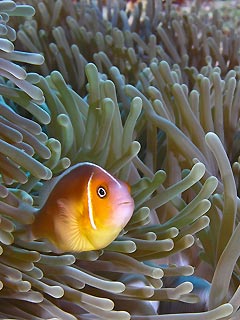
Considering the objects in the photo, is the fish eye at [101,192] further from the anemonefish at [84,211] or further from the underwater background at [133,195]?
the underwater background at [133,195]

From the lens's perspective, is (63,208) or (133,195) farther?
(133,195)

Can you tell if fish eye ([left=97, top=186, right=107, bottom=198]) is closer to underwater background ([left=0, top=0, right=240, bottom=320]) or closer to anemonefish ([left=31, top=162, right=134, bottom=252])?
anemonefish ([left=31, top=162, right=134, bottom=252])

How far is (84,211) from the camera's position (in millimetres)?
704

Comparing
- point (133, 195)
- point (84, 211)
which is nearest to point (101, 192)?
point (84, 211)

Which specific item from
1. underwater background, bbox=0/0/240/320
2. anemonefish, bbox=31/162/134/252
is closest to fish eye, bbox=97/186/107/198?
anemonefish, bbox=31/162/134/252

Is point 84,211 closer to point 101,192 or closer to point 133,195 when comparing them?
point 101,192

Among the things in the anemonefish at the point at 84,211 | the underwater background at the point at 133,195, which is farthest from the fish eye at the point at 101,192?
the underwater background at the point at 133,195

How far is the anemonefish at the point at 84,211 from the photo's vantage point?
0.68 meters

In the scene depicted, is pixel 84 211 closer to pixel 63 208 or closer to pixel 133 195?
pixel 63 208

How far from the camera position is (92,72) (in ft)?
2.99

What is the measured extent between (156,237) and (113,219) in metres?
0.19

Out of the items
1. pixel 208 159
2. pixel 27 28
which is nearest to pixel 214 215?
pixel 208 159

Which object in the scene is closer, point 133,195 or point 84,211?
point 84,211

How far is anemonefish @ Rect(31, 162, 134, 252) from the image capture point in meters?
0.68
